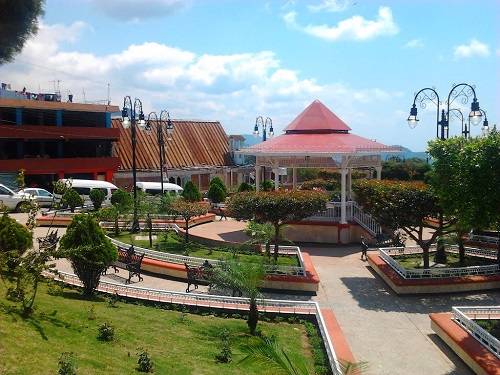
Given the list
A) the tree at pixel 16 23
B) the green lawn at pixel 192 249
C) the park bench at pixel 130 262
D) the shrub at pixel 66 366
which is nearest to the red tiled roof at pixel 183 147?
the green lawn at pixel 192 249

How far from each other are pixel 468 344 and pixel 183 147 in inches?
1561

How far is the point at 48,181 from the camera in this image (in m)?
39.6

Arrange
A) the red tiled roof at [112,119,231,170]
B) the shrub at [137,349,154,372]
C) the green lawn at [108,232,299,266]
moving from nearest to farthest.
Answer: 1. the shrub at [137,349,154,372]
2. the green lawn at [108,232,299,266]
3. the red tiled roof at [112,119,231,170]

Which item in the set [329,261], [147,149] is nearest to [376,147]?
[329,261]

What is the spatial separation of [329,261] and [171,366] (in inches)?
503

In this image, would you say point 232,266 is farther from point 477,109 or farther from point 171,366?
point 477,109

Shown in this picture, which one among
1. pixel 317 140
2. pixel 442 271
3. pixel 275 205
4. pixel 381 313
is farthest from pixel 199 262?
pixel 317 140

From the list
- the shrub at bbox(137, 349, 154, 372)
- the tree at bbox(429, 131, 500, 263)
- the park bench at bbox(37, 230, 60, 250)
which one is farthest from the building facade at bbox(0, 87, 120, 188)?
A: the shrub at bbox(137, 349, 154, 372)

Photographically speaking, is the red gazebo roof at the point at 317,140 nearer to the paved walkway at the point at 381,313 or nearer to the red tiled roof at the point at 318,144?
the red tiled roof at the point at 318,144

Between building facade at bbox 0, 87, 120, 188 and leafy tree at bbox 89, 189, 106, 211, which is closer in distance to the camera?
leafy tree at bbox 89, 189, 106, 211

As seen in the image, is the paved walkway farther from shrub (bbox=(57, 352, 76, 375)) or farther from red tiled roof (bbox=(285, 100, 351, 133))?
red tiled roof (bbox=(285, 100, 351, 133))

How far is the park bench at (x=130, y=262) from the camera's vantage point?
17094 mm

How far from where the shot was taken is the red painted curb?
10211mm

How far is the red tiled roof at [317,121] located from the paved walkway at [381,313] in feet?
26.1
